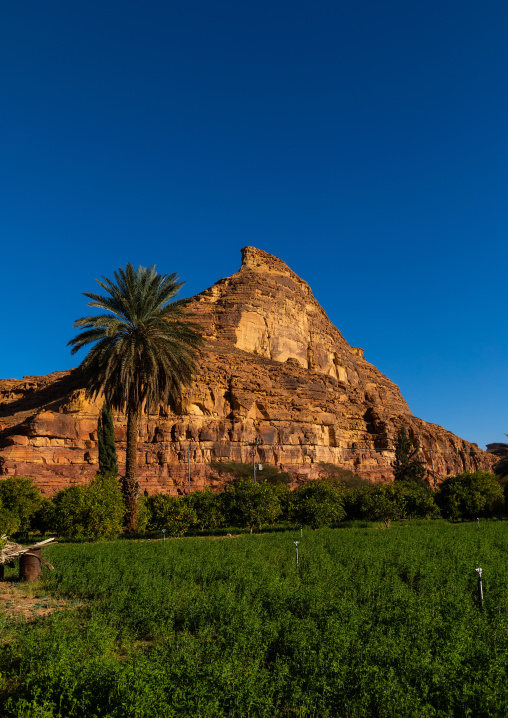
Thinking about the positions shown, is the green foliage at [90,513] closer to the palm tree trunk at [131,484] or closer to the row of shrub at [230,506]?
the row of shrub at [230,506]

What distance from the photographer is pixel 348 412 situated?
7656 cm

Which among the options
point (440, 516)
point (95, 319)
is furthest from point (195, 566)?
point (440, 516)

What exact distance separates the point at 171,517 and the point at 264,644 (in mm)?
22455

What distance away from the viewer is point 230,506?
29812 mm

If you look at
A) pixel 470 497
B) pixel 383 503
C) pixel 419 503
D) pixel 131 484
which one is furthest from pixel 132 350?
pixel 470 497

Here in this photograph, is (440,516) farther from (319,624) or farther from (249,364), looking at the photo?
(249,364)

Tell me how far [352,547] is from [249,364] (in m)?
53.7

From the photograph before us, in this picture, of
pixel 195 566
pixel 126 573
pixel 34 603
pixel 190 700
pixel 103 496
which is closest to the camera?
pixel 190 700

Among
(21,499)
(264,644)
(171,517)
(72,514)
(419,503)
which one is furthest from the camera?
(419,503)

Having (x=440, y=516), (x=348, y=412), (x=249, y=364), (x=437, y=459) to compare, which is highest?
(x=249, y=364)

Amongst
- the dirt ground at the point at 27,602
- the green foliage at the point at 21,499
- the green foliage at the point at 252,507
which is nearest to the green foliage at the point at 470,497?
the green foliage at the point at 252,507

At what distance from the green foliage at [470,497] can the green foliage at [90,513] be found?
25.0 metres

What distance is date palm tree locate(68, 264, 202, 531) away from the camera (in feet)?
86.7

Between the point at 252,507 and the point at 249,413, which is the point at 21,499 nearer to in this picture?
the point at 252,507
